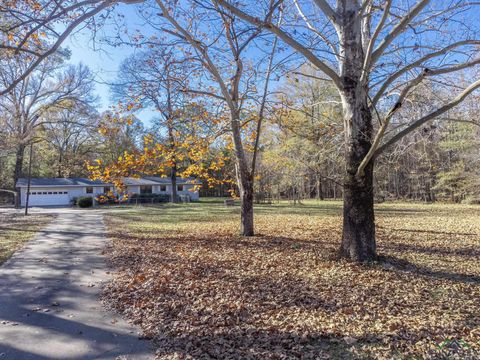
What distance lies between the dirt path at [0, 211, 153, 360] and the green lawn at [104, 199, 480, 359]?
30 cm

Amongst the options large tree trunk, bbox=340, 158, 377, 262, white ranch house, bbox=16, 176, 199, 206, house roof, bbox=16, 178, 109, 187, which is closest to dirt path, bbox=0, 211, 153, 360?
large tree trunk, bbox=340, 158, 377, 262

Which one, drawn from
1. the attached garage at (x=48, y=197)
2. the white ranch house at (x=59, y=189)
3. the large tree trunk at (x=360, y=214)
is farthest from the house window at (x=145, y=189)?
the large tree trunk at (x=360, y=214)

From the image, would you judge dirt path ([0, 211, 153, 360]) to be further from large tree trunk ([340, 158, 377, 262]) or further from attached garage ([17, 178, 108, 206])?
attached garage ([17, 178, 108, 206])

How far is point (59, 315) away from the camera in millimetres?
4184

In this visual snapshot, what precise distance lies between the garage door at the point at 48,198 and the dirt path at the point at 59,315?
30243 mm

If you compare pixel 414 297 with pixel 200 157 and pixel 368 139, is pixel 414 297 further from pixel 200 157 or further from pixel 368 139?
pixel 200 157

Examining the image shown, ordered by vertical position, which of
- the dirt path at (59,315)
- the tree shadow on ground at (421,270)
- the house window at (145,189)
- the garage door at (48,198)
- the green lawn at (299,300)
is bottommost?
the dirt path at (59,315)

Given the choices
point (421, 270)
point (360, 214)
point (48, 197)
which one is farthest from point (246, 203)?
point (48, 197)

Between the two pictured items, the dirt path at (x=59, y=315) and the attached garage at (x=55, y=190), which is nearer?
the dirt path at (x=59, y=315)

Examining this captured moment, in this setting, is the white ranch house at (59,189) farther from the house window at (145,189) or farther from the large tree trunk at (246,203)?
the large tree trunk at (246,203)

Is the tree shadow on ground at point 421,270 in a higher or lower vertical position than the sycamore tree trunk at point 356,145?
lower

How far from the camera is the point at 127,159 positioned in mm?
9695

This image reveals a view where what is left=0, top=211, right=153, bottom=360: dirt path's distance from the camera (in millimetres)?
3271

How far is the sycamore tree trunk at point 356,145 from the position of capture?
594 centimetres
